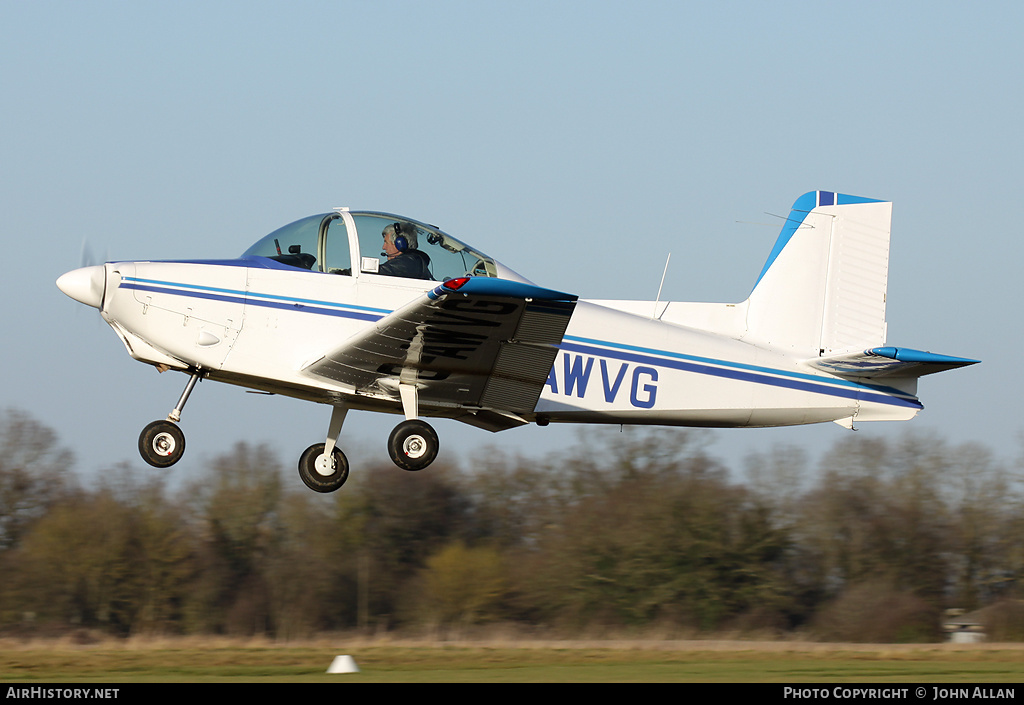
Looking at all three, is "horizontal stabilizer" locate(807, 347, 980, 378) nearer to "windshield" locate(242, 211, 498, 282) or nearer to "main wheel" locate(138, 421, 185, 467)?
"windshield" locate(242, 211, 498, 282)

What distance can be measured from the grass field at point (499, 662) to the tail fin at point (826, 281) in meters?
3.21

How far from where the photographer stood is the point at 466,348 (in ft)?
29.3

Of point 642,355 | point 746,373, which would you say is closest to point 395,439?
point 642,355

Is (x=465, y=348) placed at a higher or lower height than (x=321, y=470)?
higher

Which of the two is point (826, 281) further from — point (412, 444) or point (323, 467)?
point (323, 467)

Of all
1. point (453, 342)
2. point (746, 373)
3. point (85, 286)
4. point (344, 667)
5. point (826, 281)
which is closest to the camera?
point (453, 342)

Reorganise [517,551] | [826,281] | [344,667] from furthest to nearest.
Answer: [517,551]
[344,667]
[826,281]

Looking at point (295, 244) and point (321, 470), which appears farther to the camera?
point (321, 470)

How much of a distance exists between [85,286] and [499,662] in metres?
6.89

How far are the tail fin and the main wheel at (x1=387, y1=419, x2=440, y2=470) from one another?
10.7 ft
